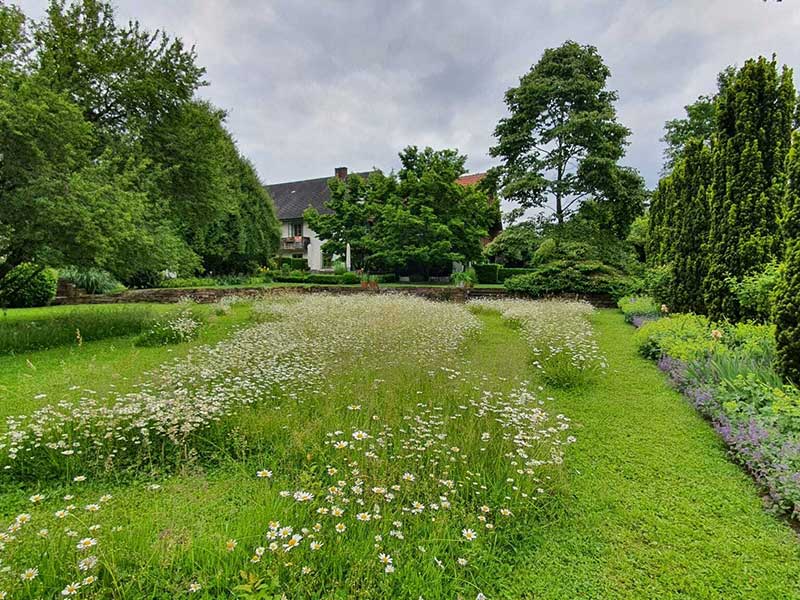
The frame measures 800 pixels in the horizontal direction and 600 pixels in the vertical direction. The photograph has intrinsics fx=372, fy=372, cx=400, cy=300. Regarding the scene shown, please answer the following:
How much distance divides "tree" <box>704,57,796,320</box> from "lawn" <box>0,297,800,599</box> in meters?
3.77

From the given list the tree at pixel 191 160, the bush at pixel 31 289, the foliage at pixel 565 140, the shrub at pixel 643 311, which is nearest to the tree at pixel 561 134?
the foliage at pixel 565 140

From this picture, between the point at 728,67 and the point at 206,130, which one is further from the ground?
the point at 728,67

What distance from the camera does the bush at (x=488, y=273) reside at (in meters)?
22.5

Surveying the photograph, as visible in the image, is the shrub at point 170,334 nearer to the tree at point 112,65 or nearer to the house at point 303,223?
the tree at point 112,65

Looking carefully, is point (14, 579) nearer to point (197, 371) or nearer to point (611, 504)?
point (197, 371)

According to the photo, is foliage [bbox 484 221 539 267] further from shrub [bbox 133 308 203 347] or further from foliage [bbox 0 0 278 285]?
shrub [bbox 133 308 203 347]

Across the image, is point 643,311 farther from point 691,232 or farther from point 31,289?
point 31,289

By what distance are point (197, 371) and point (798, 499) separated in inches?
201

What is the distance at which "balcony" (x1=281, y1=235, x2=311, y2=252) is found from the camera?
110ft

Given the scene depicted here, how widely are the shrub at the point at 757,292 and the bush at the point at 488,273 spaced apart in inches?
633

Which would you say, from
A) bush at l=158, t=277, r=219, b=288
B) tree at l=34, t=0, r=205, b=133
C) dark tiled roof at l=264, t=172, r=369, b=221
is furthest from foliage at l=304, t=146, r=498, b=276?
A: dark tiled roof at l=264, t=172, r=369, b=221

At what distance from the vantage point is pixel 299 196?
118 ft

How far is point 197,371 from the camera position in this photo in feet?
13.5

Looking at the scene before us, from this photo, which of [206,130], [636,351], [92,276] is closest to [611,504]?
[636,351]
